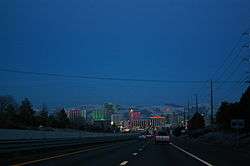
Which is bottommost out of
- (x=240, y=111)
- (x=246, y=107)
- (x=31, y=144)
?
(x=31, y=144)

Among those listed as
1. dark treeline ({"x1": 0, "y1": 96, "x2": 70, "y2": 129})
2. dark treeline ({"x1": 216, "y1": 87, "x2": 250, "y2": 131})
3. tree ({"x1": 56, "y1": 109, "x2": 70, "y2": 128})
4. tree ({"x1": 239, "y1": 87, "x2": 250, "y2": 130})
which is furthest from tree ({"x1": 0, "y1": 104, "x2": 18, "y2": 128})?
dark treeline ({"x1": 216, "y1": 87, "x2": 250, "y2": 131})

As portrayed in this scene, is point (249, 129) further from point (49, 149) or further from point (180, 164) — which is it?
point (180, 164)

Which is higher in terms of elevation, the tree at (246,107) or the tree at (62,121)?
the tree at (246,107)

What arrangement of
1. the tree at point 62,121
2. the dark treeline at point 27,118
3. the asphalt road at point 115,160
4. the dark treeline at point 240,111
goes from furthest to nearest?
1. the tree at point 62,121
2. the dark treeline at point 27,118
3. the dark treeline at point 240,111
4. the asphalt road at point 115,160

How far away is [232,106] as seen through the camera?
302ft

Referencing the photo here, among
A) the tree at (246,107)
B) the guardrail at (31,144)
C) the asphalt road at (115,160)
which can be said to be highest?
the tree at (246,107)

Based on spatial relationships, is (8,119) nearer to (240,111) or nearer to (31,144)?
(240,111)

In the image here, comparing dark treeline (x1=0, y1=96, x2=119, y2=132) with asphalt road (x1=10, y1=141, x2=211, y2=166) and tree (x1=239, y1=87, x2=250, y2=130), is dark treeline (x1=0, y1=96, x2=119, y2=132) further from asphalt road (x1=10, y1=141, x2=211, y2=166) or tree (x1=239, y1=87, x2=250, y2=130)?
asphalt road (x1=10, y1=141, x2=211, y2=166)

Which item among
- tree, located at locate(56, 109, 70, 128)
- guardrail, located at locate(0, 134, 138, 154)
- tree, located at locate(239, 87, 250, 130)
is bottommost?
guardrail, located at locate(0, 134, 138, 154)

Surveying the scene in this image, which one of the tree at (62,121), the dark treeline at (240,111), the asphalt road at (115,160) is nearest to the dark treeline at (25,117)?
the tree at (62,121)

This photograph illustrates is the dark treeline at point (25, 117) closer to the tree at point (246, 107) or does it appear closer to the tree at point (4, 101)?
the tree at point (4, 101)

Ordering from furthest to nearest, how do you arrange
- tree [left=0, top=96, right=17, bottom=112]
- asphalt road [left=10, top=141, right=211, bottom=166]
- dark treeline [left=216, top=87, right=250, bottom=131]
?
tree [left=0, top=96, right=17, bottom=112] < dark treeline [left=216, top=87, right=250, bottom=131] < asphalt road [left=10, top=141, right=211, bottom=166]

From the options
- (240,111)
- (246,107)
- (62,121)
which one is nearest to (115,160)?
(246,107)

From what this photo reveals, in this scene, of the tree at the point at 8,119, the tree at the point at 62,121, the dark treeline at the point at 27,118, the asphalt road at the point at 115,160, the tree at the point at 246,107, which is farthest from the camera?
the tree at the point at 62,121
